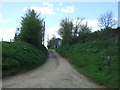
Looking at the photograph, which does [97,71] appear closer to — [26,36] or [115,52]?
[115,52]

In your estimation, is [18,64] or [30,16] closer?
[18,64]

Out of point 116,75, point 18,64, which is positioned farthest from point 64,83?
point 18,64

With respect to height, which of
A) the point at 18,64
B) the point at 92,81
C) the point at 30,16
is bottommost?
the point at 92,81

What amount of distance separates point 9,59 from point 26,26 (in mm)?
18390

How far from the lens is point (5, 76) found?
12.2 m

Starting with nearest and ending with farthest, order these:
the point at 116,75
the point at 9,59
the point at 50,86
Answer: the point at 50,86, the point at 116,75, the point at 9,59

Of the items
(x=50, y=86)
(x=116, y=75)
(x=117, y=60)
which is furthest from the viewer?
(x=117, y=60)

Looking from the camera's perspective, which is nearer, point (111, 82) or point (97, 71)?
point (111, 82)

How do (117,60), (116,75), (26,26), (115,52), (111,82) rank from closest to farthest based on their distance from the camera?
1. (111,82)
2. (116,75)
3. (117,60)
4. (115,52)
5. (26,26)

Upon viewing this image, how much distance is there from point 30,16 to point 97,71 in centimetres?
2129

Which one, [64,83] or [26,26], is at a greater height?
[26,26]

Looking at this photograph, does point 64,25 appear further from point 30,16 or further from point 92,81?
point 92,81

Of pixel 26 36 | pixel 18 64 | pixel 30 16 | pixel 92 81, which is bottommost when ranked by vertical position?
pixel 92 81

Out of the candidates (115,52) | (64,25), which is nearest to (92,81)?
(115,52)
